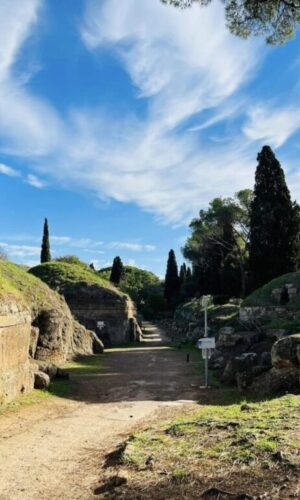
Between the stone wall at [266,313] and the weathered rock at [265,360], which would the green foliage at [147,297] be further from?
the weathered rock at [265,360]

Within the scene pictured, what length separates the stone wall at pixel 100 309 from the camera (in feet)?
102

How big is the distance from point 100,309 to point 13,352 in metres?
20.8

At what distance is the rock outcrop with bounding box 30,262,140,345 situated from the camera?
31.0 m

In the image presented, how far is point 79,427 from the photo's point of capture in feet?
27.8

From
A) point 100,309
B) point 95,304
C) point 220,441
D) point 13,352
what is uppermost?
point 95,304

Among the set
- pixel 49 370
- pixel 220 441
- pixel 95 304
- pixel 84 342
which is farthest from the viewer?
pixel 95 304

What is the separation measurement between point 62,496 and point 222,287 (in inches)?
1556

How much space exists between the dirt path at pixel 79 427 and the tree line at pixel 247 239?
1800cm

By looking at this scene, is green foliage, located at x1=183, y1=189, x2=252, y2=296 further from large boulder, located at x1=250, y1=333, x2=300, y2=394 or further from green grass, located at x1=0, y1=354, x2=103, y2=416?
large boulder, located at x1=250, y1=333, x2=300, y2=394

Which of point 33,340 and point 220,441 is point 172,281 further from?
point 220,441

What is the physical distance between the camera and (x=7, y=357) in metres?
10.3

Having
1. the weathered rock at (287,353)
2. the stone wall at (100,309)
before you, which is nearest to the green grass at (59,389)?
the weathered rock at (287,353)

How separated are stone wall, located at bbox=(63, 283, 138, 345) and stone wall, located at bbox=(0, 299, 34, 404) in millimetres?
18896

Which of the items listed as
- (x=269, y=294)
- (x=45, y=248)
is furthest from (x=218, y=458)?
(x=45, y=248)
